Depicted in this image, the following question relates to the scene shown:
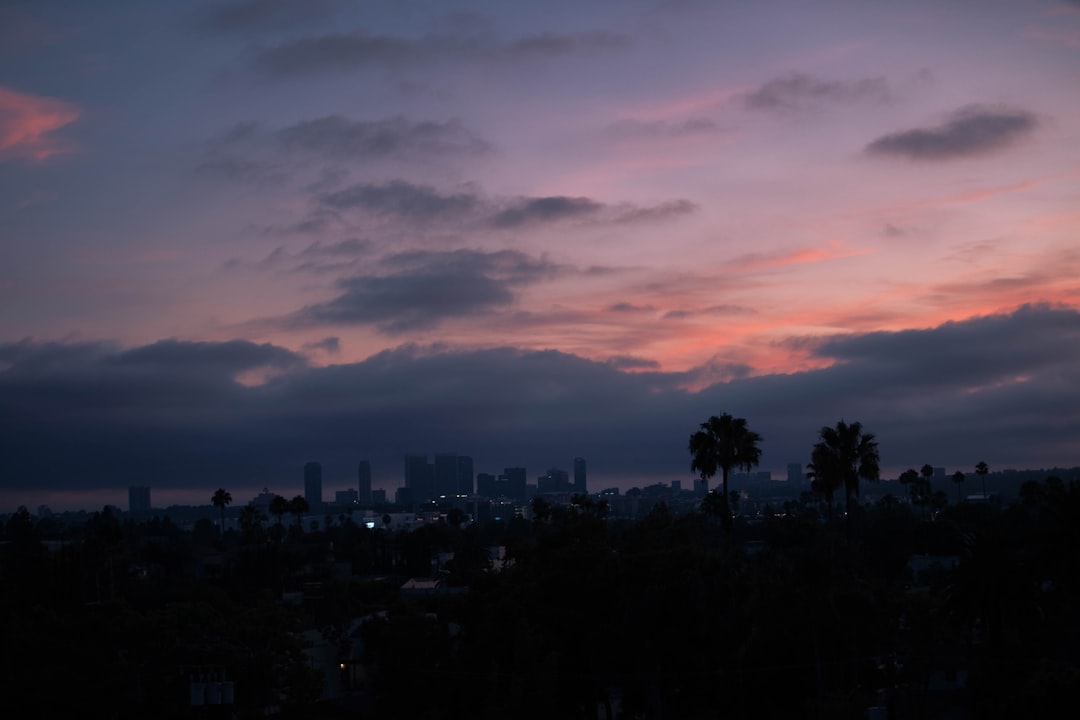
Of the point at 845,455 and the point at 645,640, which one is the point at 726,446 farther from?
the point at 645,640

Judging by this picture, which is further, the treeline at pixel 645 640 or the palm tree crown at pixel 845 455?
the palm tree crown at pixel 845 455

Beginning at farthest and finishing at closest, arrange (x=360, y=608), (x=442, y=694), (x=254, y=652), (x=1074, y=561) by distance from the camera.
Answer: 1. (x=360, y=608)
2. (x=254, y=652)
3. (x=442, y=694)
4. (x=1074, y=561)

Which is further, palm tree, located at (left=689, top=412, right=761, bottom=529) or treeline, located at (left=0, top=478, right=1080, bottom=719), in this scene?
palm tree, located at (left=689, top=412, right=761, bottom=529)

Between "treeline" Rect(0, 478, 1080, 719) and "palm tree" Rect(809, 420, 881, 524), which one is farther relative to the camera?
"palm tree" Rect(809, 420, 881, 524)

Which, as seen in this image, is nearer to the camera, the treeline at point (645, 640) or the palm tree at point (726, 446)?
the treeline at point (645, 640)

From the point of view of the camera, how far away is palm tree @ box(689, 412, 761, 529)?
63781 millimetres

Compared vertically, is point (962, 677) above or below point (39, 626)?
below

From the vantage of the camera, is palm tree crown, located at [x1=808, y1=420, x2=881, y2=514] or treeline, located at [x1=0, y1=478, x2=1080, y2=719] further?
palm tree crown, located at [x1=808, y1=420, x2=881, y2=514]

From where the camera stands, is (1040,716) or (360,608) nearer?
(1040,716)

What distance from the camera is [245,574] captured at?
105625 mm

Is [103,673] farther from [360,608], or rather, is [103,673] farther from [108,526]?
[108,526]

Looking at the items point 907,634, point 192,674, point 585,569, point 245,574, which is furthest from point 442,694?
point 245,574

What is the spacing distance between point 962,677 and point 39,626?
3969cm

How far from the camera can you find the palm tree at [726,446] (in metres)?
63.8
